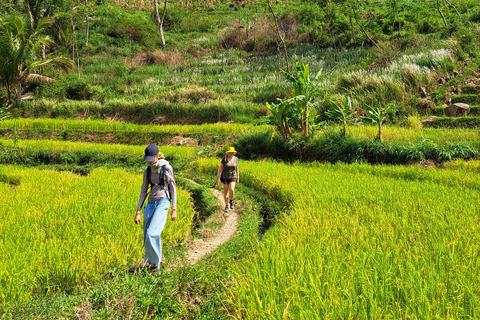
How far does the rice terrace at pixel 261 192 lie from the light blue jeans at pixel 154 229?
16 centimetres

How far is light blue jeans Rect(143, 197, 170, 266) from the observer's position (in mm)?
3350

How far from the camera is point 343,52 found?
22578mm

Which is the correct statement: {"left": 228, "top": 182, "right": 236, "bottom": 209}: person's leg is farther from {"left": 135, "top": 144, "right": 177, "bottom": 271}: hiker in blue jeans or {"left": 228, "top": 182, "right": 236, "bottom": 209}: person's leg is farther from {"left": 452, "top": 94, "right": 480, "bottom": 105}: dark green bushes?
{"left": 452, "top": 94, "right": 480, "bottom": 105}: dark green bushes

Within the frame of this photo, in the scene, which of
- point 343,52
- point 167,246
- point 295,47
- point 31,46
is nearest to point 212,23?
point 295,47

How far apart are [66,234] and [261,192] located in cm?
428

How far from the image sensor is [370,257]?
2719mm

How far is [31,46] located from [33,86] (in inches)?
166

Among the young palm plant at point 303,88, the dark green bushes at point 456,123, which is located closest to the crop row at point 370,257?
the young palm plant at point 303,88

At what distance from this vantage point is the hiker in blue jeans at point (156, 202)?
134 inches

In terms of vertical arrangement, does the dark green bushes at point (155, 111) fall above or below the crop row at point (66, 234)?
below

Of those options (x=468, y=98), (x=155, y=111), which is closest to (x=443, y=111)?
(x=468, y=98)

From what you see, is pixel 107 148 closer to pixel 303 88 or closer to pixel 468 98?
pixel 303 88

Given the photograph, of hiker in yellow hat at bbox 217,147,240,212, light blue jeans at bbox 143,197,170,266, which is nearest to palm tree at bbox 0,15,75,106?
hiker in yellow hat at bbox 217,147,240,212

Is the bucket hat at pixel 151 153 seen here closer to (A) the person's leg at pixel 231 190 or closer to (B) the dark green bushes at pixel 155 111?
(A) the person's leg at pixel 231 190
